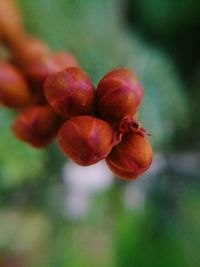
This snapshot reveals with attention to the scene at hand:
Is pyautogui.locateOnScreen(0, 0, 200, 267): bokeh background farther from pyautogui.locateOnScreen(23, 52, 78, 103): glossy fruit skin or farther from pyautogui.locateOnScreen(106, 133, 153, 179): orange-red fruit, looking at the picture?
pyautogui.locateOnScreen(106, 133, 153, 179): orange-red fruit

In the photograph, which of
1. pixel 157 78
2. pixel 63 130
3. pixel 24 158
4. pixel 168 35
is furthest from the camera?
pixel 168 35

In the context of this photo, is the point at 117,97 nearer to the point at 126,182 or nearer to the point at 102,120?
the point at 102,120

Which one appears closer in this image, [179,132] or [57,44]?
[57,44]

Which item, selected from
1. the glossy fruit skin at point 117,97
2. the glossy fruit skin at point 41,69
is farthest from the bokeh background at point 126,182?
the glossy fruit skin at point 117,97

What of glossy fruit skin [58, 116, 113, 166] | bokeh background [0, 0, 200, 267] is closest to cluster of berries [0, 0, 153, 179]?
glossy fruit skin [58, 116, 113, 166]

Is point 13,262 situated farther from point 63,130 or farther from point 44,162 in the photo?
point 63,130


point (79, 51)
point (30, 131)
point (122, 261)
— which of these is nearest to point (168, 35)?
point (79, 51)
